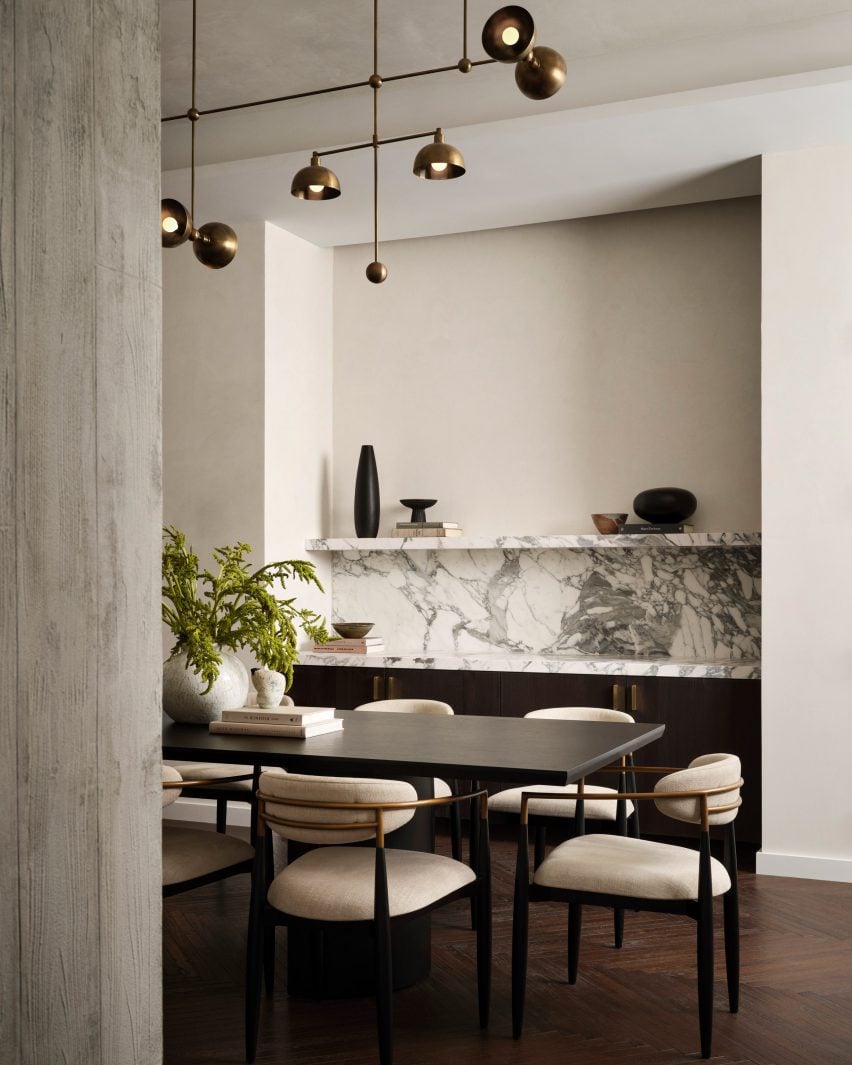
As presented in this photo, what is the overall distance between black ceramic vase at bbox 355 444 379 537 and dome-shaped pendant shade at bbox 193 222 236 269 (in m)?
2.36

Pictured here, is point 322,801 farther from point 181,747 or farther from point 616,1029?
point 616,1029

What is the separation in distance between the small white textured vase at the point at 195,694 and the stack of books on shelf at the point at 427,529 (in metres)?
2.26

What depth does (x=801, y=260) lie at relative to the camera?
4.99 meters

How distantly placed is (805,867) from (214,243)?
11.7 ft

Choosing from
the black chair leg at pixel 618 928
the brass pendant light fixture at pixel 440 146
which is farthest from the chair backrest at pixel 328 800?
the brass pendant light fixture at pixel 440 146

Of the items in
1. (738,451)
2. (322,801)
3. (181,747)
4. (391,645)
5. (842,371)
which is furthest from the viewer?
(391,645)

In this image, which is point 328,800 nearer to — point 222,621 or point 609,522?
point 222,621

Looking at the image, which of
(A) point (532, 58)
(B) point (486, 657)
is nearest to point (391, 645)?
(B) point (486, 657)

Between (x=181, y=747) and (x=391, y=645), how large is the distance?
3.13m

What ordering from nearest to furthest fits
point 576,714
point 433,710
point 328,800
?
point 328,800
point 576,714
point 433,710

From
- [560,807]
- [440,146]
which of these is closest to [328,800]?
[560,807]

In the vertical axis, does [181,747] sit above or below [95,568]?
below

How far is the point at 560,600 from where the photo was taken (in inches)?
243

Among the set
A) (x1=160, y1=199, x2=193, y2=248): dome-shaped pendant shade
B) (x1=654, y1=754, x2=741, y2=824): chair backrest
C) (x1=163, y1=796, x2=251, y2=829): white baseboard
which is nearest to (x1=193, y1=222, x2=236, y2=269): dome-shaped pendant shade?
(x1=160, y1=199, x2=193, y2=248): dome-shaped pendant shade
